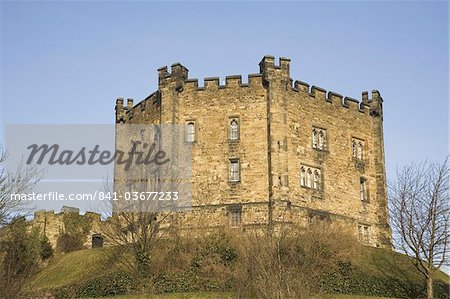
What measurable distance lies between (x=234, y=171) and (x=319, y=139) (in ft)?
19.2

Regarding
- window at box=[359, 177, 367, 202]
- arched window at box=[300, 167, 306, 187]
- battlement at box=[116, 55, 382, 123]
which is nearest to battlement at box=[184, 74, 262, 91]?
battlement at box=[116, 55, 382, 123]

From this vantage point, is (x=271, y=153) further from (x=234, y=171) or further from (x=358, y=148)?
(x=358, y=148)

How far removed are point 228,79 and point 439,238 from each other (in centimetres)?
1559

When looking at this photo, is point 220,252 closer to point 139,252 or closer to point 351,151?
point 139,252

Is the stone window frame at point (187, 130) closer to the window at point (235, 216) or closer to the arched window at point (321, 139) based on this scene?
the window at point (235, 216)

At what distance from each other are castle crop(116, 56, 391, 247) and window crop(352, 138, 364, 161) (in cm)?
7

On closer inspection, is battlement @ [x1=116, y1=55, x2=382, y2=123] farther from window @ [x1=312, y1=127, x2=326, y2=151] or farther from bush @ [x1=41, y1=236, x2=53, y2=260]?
bush @ [x1=41, y1=236, x2=53, y2=260]

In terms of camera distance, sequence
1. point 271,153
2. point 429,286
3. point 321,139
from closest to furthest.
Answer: point 429,286 < point 271,153 < point 321,139

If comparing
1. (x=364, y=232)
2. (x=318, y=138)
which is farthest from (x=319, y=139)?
(x=364, y=232)

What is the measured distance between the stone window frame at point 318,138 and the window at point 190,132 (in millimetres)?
7173

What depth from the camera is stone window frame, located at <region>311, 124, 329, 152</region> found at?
4159cm

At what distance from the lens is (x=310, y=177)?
4072 cm

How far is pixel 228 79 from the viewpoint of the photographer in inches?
1628

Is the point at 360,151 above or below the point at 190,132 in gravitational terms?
below
